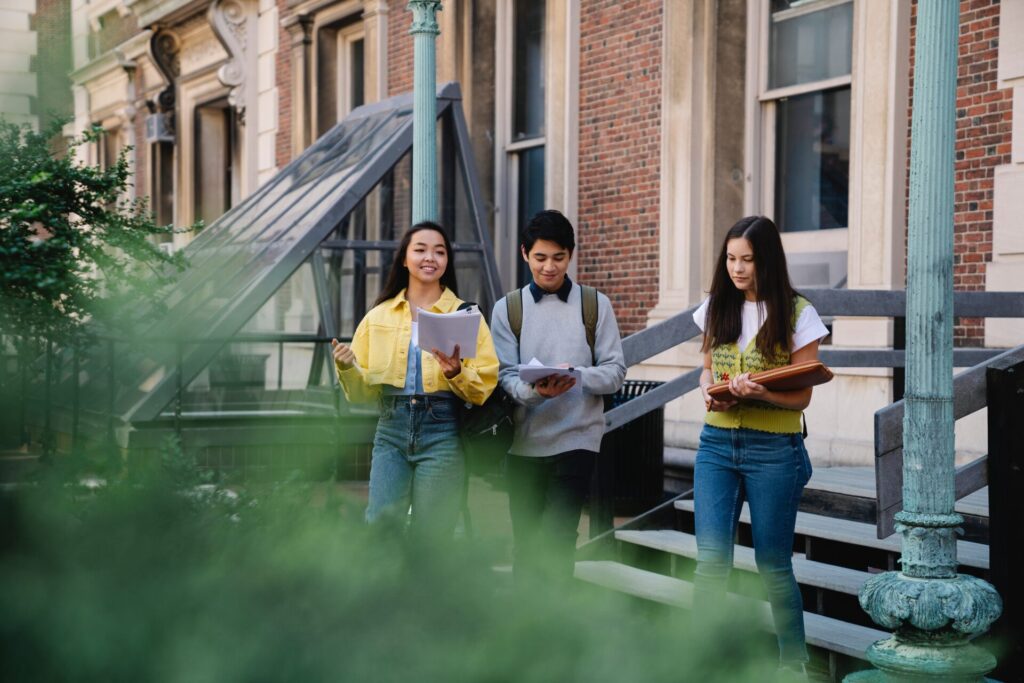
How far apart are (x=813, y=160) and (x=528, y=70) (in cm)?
400

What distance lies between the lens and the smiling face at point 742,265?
4.54m

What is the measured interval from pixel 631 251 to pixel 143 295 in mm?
8731

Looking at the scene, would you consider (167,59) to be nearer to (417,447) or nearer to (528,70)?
(528,70)

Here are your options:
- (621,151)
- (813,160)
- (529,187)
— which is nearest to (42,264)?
(813,160)

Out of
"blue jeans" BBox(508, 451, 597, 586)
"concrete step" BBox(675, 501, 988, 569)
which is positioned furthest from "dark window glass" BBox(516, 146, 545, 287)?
"blue jeans" BBox(508, 451, 597, 586)

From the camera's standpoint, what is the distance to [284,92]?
1712 centimetres

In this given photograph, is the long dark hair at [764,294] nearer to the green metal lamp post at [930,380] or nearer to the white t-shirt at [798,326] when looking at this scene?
the white t-shirt at [798,326]

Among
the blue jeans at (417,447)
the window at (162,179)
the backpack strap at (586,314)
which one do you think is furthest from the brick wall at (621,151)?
the window at (162,179)

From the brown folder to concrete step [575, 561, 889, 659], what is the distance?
→ 786mm

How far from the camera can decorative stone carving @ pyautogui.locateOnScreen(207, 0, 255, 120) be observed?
18125mm

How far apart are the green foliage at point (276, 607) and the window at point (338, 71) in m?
14.9

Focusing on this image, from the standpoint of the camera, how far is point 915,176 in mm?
4398

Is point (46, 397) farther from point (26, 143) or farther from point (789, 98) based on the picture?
point (789, 98)

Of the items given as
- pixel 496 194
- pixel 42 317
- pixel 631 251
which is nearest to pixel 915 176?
pixel 42 317
